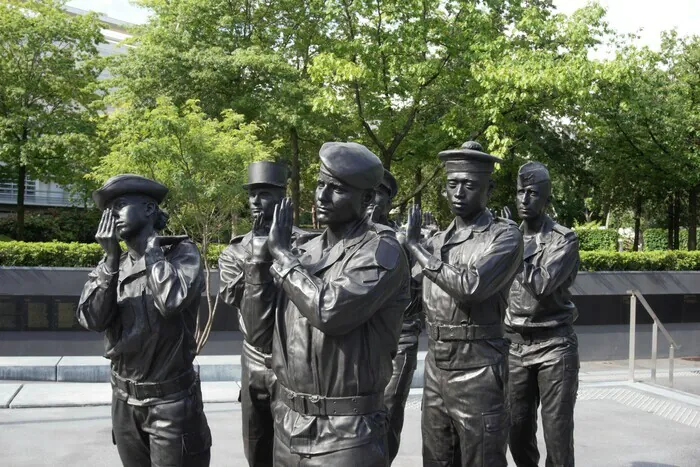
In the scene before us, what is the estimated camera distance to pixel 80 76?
987 inches

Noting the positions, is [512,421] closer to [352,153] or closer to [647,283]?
[352,153]

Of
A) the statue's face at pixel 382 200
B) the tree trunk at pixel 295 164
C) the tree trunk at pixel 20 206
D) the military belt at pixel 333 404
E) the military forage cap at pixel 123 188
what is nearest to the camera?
the military belt at pixel 333 404

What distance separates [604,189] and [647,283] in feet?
38.9

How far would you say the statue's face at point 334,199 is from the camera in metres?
3.22

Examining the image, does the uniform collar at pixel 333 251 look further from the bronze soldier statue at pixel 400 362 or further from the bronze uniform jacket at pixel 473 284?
the bronze soldier statue at pixel 400 362

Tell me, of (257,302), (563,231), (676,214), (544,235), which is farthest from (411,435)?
(676,214)

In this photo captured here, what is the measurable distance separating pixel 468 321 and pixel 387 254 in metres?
1.71

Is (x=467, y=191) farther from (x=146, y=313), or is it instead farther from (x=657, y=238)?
(x=657, y=238)

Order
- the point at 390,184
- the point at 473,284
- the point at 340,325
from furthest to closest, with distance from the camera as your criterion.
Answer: the point at 390,184, the point at 473,284, the point at 340,325

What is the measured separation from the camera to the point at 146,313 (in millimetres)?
4102

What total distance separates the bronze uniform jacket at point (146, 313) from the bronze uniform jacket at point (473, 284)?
4.74 feet

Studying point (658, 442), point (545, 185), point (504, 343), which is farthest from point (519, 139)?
point (504, 343)

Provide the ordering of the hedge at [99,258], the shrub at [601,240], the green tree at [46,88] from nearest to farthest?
1. the hedge at [99,258]
2. the green tree at [46,88]
3. the shrub at [601,240]

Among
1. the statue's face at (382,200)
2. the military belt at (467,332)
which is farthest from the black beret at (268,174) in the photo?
the military belt at (467,332)
